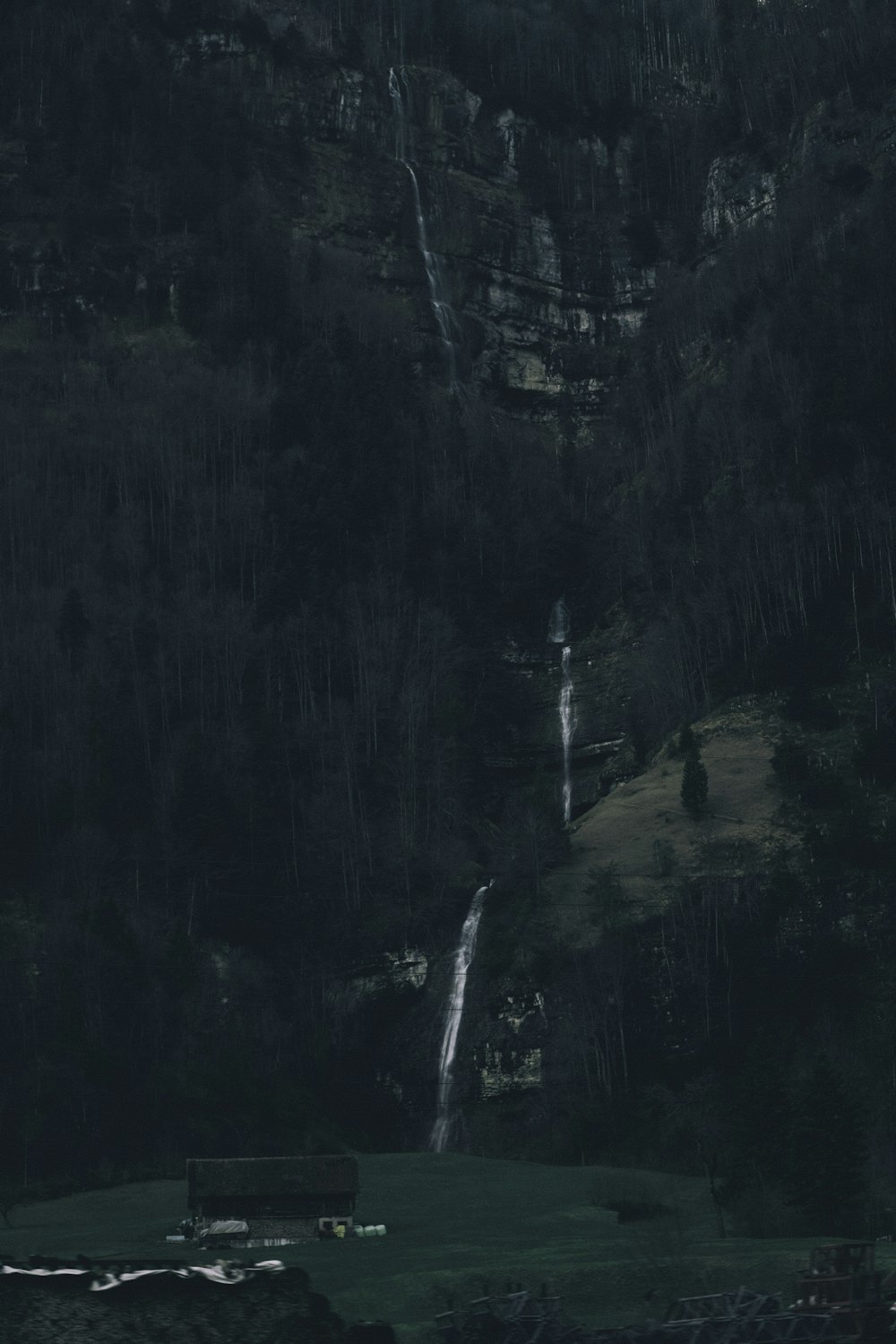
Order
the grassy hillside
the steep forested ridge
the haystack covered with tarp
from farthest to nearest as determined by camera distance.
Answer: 1. the grassy hillside
2. the steep forested ridge
3. the haystack covered with tarp

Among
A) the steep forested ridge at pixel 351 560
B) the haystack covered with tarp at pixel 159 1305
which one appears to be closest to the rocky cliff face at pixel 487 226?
the steep forested ridge at pixel 351 560

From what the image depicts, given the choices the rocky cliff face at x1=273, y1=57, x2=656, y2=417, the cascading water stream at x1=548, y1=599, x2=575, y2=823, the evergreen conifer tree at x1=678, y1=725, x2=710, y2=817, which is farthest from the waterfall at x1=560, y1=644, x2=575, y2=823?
the rocky cliff face at x1=273, y1=57, x2=656, y2=417

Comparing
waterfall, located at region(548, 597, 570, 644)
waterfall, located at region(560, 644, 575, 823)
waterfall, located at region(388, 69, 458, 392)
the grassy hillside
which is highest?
waterfall, located at region(388, 69, 458, 392)

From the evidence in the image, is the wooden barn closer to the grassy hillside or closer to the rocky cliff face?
the grassy hillside

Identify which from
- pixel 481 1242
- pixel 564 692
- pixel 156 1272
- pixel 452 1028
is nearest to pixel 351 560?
pixel 564 692

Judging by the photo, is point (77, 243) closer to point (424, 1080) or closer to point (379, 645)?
point (379, 645)

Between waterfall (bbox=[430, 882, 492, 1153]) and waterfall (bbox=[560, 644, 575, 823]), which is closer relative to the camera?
waterfall (bbox=[430, 882, 492, 1153])

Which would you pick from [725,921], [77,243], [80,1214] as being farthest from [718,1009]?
[77,243]

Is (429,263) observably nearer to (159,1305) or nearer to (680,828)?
(680,828)
